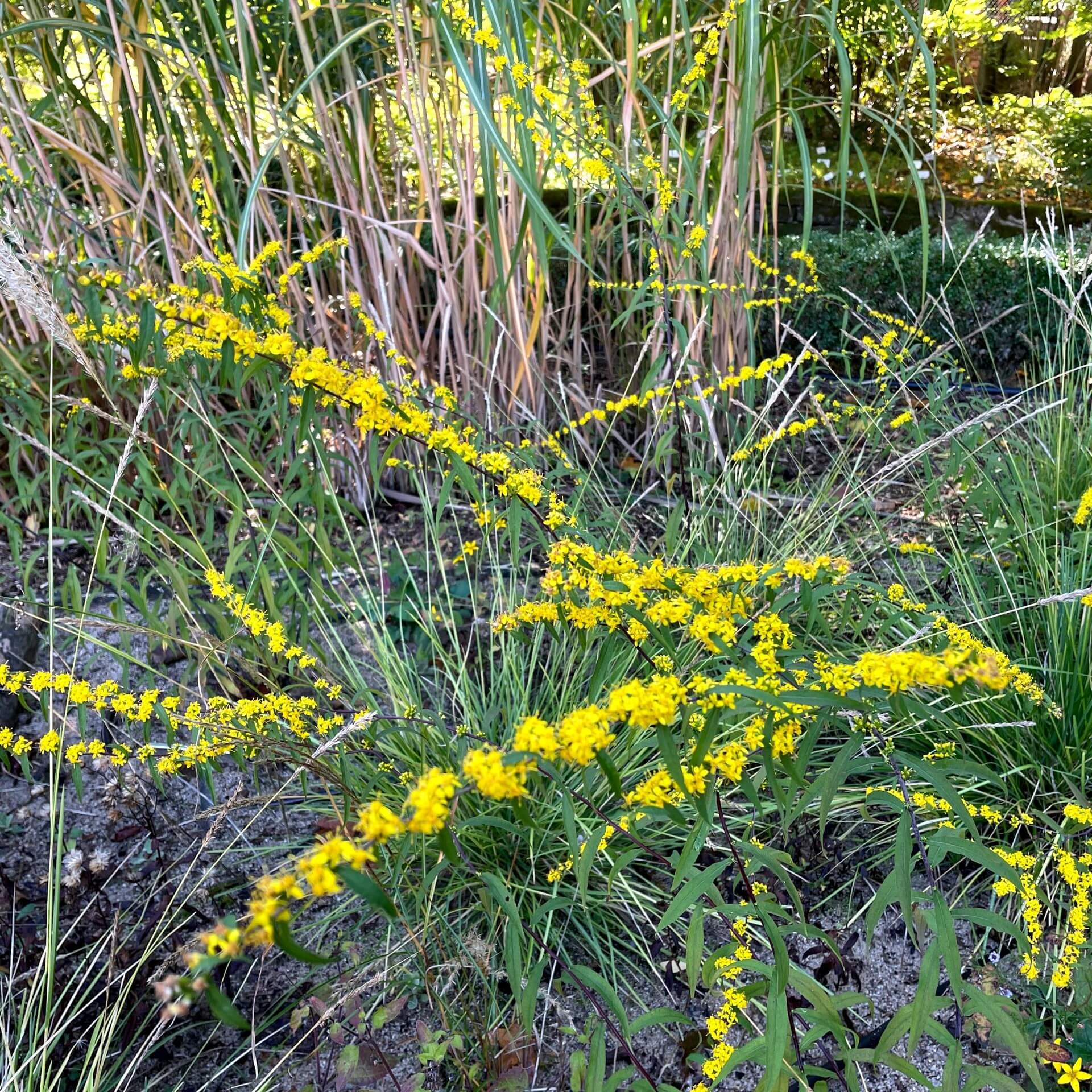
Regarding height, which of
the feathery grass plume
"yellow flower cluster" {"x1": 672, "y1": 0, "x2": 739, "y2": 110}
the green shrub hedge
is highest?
"yellow flower cluster" {"x1": 672, "y1": 0, "x2": 739, "y2": 110}

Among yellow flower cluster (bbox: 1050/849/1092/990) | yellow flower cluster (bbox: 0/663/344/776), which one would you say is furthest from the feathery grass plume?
yellow flower cluster (bbox: 1050/849/1092/990)

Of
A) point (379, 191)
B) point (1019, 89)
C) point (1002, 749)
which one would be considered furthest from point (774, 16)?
point (1019, 89)

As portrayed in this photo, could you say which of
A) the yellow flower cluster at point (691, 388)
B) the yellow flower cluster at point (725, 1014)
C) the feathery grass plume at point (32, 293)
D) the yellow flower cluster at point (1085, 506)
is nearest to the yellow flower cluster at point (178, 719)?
the feathery grass plume at point (32, 293)

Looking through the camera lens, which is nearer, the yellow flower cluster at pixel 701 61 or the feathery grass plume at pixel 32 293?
the feathery grass plume at pixel 32 293

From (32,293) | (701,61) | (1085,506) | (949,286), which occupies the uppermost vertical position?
(701,61)

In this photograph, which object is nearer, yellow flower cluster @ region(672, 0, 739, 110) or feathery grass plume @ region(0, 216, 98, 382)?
feathery grass plume @ region(0, 216, 98, 382)

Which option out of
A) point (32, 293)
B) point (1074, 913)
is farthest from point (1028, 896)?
point (32, 293)

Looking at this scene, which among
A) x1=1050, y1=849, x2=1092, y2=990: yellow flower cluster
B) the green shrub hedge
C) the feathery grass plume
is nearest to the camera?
x1=1050, y1=849, x2=1092, y2=990: yellow flower cluster

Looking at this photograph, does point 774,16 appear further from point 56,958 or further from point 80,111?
point 56,958

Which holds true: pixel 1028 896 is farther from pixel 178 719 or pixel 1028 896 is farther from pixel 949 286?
pixel 949 286

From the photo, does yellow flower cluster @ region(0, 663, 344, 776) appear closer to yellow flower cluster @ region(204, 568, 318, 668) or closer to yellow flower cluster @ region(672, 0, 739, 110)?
yellow flower cluster @ region(204, 568, 318, 668)

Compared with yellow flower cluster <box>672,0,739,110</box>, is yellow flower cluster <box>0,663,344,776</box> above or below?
below

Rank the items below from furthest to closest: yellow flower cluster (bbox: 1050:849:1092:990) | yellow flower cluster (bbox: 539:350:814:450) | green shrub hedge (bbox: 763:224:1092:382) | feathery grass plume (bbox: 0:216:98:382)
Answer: green shrub hedge (bbox: 763:224:1092:382)
yellow flower cluster (bbox: 539:350:814:450)
feathery grass plume (bbox: 0:216:98:382)
yellow flower cluster (bbox: 1050:849:1092:990)

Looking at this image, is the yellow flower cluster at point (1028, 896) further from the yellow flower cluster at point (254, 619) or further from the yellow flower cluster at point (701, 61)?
the yellow flower cluster at point (701, 61)
